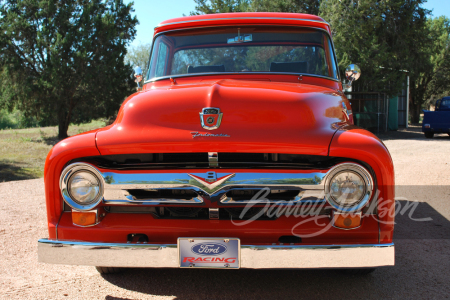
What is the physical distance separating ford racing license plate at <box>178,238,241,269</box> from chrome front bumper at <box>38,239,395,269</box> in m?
0.05

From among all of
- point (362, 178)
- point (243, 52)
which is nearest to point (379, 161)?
point (362, 178)

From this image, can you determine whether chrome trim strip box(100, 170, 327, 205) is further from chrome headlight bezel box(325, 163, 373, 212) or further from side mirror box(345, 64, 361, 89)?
side mirror box(345, 64, 361, 89)

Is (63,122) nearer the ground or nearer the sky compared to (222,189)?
nearer the ground

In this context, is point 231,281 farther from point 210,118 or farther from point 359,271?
point 210,118

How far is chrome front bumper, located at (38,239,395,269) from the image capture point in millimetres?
2125

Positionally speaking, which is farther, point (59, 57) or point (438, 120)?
point (59, 57)

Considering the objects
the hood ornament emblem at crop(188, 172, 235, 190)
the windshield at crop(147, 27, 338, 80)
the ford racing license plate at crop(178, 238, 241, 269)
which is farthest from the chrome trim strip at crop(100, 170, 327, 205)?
the windshield at crop(147, 27, 338, 80)

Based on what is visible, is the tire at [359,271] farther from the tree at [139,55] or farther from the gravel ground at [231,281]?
the tree at [139,55]

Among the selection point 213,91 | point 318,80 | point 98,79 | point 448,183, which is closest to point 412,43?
point 448,183

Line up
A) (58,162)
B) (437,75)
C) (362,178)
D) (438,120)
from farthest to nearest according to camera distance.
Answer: (437,75), (438,120), (58,162), (362,178)

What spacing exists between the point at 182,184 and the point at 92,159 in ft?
1.90

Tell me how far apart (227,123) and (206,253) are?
0.76 m

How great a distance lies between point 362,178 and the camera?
222 cm

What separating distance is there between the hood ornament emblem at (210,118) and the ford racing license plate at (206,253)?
0.66 m
